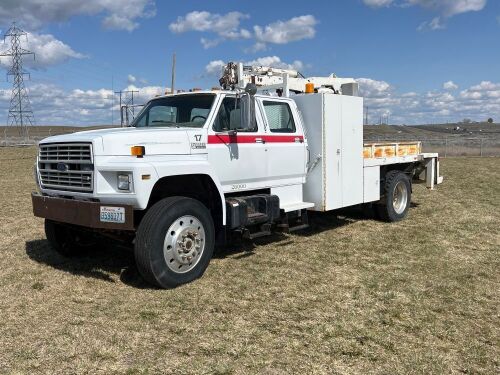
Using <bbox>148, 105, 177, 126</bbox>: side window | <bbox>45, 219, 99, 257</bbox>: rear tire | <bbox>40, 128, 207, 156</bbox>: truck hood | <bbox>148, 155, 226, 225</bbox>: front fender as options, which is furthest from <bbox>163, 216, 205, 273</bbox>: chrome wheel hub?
<bbox>45, 219, 99, 257</bbox>: rear tire

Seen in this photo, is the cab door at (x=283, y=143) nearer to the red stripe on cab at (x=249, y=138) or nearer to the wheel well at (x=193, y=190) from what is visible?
the red stripe on cab at (x=249, y=138)

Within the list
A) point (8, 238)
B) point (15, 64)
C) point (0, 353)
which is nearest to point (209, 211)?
point (0, 353)

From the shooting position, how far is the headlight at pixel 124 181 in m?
5.25

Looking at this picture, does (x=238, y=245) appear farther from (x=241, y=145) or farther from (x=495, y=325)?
(x=495, y=325)

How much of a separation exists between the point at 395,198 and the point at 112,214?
639 centimetres

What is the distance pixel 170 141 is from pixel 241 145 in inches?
44.9

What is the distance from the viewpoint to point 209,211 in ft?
19.8

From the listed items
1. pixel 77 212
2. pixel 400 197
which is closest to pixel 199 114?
pixel 77 212

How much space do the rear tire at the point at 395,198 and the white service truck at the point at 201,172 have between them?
2.37 feet

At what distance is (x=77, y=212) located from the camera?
5492 mm

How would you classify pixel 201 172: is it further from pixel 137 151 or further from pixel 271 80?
pixel 271 80

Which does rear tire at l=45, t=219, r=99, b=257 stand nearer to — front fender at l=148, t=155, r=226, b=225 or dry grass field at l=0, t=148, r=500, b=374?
dry grass field at l=0, t=148, r=500, b=374

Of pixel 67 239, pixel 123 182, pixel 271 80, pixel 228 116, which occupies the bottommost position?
pixel 67 239

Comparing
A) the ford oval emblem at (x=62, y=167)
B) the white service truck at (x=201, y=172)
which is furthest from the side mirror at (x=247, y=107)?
the ford oval emblem at (x=62, y=167)
